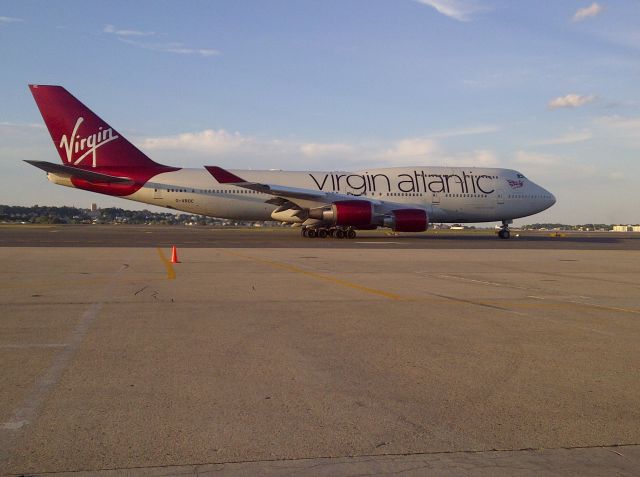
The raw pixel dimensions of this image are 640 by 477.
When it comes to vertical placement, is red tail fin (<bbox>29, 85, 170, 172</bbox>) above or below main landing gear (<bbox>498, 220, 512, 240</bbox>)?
above

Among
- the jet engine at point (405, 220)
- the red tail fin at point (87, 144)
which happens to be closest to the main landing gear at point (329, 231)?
the jet engine at point (405, 220)

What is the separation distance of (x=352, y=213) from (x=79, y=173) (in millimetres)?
13848

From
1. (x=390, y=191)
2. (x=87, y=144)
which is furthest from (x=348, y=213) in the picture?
(x=87, y=144)

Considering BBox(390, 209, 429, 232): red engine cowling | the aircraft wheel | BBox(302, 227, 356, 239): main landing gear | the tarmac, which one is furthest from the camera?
the aircraft wheel

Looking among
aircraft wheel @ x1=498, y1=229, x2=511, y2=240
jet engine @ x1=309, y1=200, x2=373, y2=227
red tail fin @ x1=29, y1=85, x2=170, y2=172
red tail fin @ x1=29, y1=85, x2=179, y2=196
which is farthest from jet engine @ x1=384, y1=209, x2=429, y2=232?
red tail fin @ x1=29, y1=85, x2=170, y2=172

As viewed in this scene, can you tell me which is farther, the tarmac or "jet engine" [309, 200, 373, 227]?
"jet engine" [309, 200, 373, 227]

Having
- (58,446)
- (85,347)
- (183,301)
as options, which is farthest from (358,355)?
(183,301)

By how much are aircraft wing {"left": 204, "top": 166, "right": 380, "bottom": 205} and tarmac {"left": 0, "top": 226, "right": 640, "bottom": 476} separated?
19.5m

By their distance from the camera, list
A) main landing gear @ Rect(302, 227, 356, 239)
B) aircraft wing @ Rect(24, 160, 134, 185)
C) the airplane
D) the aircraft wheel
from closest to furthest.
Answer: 1. aircraft wing @ Rect(24, 160, 134, 185)
2. the airplane
3. main landing gear @ Rect(302, 227, 356, 239)
4. the aircraft wheel

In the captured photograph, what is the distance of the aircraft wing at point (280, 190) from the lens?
30798 millimetres

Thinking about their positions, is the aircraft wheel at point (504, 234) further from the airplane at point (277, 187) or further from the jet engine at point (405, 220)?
the jet engine at point (405, 220)

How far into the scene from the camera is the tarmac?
371 cm

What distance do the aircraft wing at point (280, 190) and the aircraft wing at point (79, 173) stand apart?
19.3ft

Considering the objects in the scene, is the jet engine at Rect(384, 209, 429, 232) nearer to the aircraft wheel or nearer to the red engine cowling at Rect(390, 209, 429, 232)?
the red engine cowling at Rect(390, 209, 429, 232)
